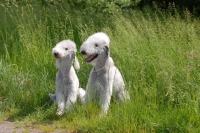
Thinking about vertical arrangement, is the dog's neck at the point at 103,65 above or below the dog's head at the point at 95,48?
below

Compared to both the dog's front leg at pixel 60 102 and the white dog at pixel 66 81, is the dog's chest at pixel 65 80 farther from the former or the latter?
the dog's front leg at pixel 60 102

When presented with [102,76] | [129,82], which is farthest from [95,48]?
[129,82]

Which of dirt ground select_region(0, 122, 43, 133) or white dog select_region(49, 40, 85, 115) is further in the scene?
white dog select_region(49, 40, 85, 115)

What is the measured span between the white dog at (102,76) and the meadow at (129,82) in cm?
12

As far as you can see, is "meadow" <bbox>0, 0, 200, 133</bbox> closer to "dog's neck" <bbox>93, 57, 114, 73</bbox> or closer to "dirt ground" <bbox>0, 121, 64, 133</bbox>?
"dirt ground" <bbox>0, 121, 64, 133</bbox>

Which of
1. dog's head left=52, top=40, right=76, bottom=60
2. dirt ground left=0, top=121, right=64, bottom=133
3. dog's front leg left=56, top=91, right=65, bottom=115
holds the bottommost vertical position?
dirt ground left=0, top=121, right=64, bottom=133

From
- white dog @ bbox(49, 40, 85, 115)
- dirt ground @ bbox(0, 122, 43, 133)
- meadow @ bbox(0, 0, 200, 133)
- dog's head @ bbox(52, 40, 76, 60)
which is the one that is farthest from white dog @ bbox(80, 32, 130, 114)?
dirt ground @ bbox(0, 122, 43, 133)

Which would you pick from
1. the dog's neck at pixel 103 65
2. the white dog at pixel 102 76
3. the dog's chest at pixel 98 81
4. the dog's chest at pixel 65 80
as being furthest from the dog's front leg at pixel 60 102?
the dog's neck at pixel 103 65

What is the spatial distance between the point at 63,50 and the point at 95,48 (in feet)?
1.61

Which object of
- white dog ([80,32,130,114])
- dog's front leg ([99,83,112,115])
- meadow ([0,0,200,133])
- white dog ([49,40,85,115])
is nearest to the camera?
meadow ([0,0,200,133])

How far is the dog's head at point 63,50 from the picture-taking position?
5.07 meters

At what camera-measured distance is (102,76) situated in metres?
5.15

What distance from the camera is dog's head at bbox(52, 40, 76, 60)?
16.6ft

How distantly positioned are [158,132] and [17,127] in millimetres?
1837
